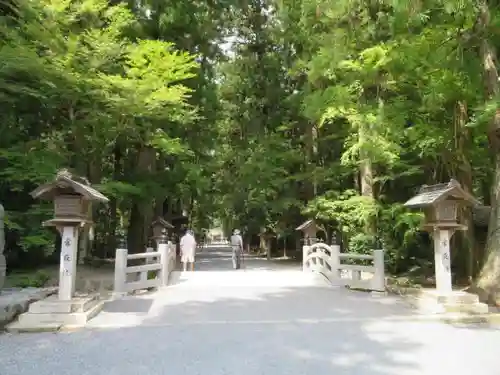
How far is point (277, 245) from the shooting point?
109 feet

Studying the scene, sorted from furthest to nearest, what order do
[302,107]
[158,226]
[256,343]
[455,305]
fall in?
1. [158,226]
2. [302,107]
3. [455,305]
4. [256,343]

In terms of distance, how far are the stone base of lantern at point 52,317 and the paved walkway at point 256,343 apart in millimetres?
247

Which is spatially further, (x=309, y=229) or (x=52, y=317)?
(x=309, y=229)

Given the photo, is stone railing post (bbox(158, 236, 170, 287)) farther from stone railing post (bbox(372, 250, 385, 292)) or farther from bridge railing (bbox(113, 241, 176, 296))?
stone railing post (bbox(372, 250, 385, 292))

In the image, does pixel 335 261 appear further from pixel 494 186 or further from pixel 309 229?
pixel 309 229

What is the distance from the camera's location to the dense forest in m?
10.5

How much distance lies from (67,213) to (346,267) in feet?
24.0

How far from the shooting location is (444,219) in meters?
8.58

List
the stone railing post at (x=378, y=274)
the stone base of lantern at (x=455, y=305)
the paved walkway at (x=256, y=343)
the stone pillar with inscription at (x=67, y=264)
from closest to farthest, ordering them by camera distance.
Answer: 1. the paved walkway at (x=256, y=343)
2. the stone pillar with inscription at (x=67, y=264)
3. the stone base of lantern at (x=455, y=305)
4. the stone railing post at (x=378, y=274)

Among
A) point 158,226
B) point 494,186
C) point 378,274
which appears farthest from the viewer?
point 158,226

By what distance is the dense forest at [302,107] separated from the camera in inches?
415

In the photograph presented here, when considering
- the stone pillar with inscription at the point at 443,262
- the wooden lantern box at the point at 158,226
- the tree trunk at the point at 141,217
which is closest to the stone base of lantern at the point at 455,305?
the stone pillar with inscription at the point at 443,262

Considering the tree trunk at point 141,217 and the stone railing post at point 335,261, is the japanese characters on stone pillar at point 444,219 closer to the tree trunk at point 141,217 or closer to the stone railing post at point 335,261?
the stone railing post at point 335,261

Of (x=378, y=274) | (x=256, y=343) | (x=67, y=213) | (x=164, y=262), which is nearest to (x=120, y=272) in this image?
(x=164, y=262)
